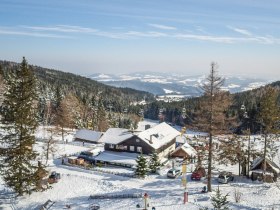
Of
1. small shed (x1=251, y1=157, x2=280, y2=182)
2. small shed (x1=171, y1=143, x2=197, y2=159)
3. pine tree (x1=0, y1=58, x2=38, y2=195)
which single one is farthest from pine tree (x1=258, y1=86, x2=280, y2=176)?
small shed (x1=171, y1=143, x2=197, y2=159)

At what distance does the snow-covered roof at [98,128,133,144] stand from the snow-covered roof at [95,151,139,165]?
2.33 metres

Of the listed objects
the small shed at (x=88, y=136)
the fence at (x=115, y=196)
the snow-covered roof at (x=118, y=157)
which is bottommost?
the fence at (x=115, y=196)

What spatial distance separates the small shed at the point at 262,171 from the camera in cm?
4509

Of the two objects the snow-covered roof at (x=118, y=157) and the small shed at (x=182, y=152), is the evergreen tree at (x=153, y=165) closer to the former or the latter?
the snow-covered roof at (x=118, y=157)

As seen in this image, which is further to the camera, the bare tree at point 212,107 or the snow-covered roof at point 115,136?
the snow-covered roof at point 115,136

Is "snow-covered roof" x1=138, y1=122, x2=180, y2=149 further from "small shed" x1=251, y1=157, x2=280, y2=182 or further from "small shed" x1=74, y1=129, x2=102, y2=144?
"small shed" x1=251, y1=157, x2=280, y2=182

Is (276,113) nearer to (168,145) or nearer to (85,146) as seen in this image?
(168,145)

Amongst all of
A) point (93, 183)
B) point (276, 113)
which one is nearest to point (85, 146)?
point (93, 183)

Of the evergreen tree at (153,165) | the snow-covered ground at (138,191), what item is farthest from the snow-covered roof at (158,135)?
the snow-covered ground at (138,191)

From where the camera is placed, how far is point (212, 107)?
34.2 metres

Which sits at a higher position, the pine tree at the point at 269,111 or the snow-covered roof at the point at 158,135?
the pine tree at the point at 269,111

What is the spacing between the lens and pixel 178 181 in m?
43.9

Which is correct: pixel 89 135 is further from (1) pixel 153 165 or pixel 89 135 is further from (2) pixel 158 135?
(1) pixel 153 165

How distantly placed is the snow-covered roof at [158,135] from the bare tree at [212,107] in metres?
28.3
